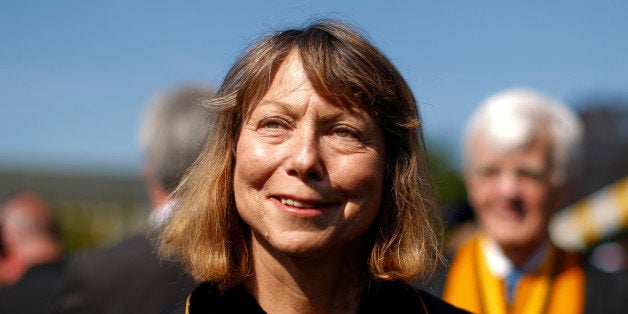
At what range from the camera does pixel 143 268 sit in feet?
11.4

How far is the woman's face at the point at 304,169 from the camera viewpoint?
233 cm

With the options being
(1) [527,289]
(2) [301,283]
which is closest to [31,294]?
(1) [527,289]

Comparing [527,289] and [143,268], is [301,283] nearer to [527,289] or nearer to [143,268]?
[143,268]

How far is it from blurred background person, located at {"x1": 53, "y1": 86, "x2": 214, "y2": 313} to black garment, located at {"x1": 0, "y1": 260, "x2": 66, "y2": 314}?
1394 mm

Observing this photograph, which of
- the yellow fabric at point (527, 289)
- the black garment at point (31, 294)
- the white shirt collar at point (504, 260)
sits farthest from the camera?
the black garment at point (31, 294)

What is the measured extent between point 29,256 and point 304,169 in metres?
4.22

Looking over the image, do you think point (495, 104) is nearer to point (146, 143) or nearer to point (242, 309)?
point (146, 143)

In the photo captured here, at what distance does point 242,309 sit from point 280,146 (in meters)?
0.48

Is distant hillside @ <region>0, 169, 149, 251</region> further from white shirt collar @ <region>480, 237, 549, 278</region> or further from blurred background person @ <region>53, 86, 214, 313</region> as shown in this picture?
white shirt collar @ <region>480, 237, 549, 278</region>

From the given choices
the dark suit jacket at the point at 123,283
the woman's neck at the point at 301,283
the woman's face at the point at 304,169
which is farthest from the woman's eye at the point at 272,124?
the dark suit jacket at the point at 123,283

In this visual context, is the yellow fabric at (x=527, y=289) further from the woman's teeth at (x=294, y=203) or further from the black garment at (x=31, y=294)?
the black garment at (x=31, y=294)

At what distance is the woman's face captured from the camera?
2.33 m

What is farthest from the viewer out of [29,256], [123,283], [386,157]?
[29,256]

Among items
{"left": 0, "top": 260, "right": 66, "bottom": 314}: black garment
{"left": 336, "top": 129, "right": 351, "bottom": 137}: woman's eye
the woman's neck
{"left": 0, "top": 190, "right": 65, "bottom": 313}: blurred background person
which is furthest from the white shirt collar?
{"left": 0, "top": 190, "right": 65, "bottom": 313}: blurred background person
